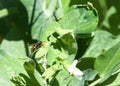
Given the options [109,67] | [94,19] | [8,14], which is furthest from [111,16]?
[109,67]

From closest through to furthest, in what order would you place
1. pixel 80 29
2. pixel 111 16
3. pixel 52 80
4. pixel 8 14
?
pixel 52 80
pixel 80 29
pixel 8 14
pixel 111 16

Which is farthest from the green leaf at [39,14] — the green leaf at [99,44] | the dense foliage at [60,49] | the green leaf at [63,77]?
the green leaf at [63,77]

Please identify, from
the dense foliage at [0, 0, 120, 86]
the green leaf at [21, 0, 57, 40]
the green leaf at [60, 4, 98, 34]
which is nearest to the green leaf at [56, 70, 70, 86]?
the dense foliage at [0, 0, 120, 86]

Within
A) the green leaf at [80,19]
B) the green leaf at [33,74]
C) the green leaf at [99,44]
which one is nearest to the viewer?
the green leaf at [33,74]

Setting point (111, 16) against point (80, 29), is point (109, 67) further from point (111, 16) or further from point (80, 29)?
point (111, 16)

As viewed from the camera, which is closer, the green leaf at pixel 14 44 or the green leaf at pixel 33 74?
the green leaf at pixel 33 74

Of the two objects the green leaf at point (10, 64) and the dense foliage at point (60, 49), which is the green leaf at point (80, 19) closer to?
the dense foliage at point (60, 49)

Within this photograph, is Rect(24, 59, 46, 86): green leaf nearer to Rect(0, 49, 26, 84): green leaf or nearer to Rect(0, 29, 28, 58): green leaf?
Rect(0, 49, 26, 84): green leaf

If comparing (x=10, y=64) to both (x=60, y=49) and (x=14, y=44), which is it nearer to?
(x=60, y=49)
